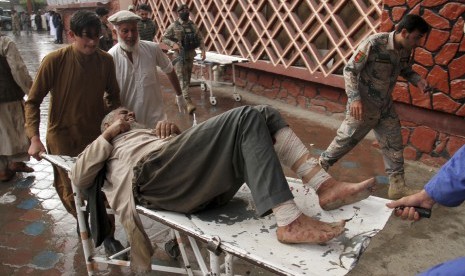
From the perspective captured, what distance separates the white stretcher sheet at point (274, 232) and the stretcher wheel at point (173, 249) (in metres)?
0.80

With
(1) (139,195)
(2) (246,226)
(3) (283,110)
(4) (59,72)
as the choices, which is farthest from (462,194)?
(3) (283,110)

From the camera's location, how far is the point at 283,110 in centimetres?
605

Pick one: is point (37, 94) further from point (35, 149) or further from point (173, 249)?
point (173, 249)

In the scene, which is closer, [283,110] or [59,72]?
[59,72]

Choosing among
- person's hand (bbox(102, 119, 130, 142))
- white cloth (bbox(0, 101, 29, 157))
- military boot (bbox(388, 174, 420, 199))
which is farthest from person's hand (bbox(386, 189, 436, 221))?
white cloth (bbox(0, 101, 29, 157))

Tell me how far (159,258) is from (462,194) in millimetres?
2028

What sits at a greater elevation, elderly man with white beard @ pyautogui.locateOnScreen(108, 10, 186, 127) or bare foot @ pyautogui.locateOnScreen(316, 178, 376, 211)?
elderly man with white beard @ pyautogui.locateOnScreen(108, 10, 186, 127)

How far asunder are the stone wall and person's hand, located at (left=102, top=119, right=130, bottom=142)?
2942 millimetres

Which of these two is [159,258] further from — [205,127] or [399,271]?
[399,271]

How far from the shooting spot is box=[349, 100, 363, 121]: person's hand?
303cm

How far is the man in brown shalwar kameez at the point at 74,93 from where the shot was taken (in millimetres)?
2416

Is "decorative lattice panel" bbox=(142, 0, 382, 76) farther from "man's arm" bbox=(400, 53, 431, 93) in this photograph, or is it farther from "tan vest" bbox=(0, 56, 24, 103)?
"tan vest" bbox=(0, 56, 24, 103)

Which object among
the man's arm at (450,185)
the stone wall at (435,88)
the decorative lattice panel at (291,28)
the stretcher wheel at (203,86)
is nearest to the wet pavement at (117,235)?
the stone wall at (435,88)

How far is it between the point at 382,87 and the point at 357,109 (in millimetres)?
316
